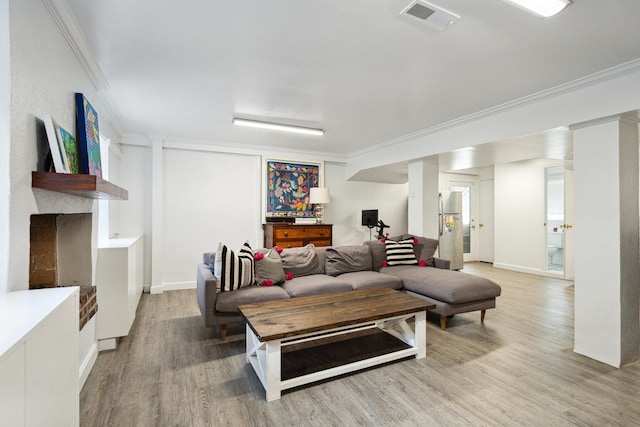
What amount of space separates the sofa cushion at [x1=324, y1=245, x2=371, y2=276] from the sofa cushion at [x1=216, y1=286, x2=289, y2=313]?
931mm

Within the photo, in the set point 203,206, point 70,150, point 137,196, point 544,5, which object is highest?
point 544,5

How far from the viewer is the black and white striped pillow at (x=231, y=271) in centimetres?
297

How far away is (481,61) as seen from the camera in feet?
7.91

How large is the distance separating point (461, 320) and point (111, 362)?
3.45 metres

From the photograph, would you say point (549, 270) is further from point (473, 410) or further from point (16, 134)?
point (16, 134)

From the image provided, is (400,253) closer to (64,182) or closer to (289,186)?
(289,186)

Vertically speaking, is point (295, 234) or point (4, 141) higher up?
point (4, 141)

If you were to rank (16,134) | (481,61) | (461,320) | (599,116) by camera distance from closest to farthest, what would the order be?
(16,134) < (481,61) < (599,116) < (461,320)

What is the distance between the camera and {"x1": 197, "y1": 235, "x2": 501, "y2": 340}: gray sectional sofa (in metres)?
2.91

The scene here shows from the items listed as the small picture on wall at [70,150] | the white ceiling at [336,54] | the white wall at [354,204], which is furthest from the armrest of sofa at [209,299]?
the white wall at [354,204]

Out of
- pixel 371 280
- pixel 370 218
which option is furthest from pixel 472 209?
pixel 371 280

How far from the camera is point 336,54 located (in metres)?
2.32

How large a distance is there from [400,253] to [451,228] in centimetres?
345

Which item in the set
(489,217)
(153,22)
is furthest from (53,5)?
(489,217)
